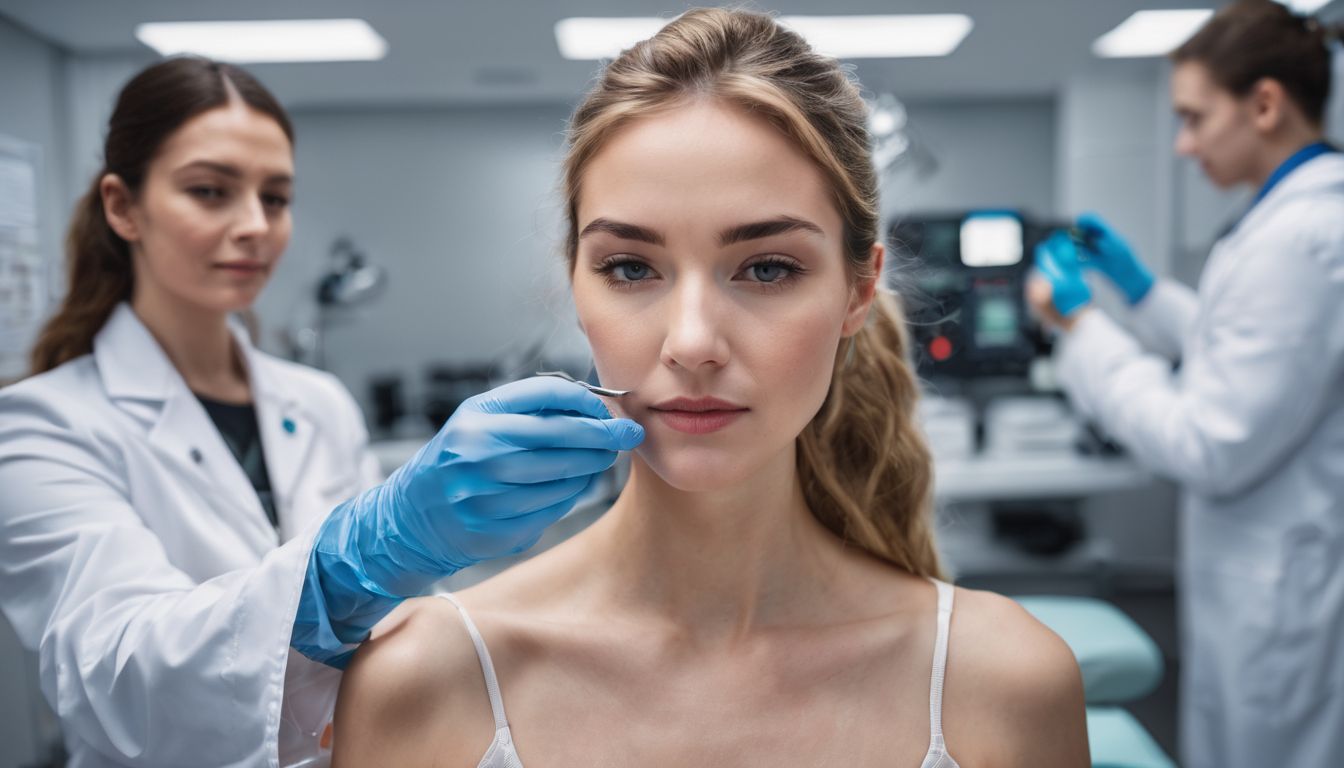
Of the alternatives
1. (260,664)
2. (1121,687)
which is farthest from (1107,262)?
(260,664)

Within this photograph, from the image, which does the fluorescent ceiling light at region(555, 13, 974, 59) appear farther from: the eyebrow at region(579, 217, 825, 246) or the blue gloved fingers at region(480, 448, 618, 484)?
the blue gloved fingers at region(480, 448, 618, 484)

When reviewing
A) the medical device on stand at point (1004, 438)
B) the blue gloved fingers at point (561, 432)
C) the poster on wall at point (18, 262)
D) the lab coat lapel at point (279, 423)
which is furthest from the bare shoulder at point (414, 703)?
the medical device on stand at point (1004, 438)

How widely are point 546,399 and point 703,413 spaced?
156 millimetres

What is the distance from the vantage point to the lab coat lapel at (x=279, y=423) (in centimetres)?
151

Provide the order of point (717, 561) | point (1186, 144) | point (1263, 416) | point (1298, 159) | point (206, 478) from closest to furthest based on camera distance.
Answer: point (717, 561) → point (206, 478) → point (1263, 416) → point (1298, 159) → point (1186, 144)

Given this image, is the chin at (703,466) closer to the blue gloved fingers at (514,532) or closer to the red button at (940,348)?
the blue gloved fingers at (514,532)

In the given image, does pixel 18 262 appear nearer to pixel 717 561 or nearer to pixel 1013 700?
pixel 717 561

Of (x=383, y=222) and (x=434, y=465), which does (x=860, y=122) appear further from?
(x=383, y=222)

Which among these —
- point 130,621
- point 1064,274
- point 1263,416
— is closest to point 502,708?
point 130,621

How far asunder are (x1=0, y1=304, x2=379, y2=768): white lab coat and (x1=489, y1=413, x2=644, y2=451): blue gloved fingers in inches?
10.4

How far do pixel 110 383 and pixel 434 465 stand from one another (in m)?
0.78

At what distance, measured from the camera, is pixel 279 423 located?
1575 mm

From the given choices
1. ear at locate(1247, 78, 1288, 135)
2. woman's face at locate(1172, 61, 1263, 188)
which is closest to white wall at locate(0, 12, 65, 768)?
woman's face at locate(1172, 61, 1263, 188)

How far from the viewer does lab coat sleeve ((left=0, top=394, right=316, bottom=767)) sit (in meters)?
0.93
